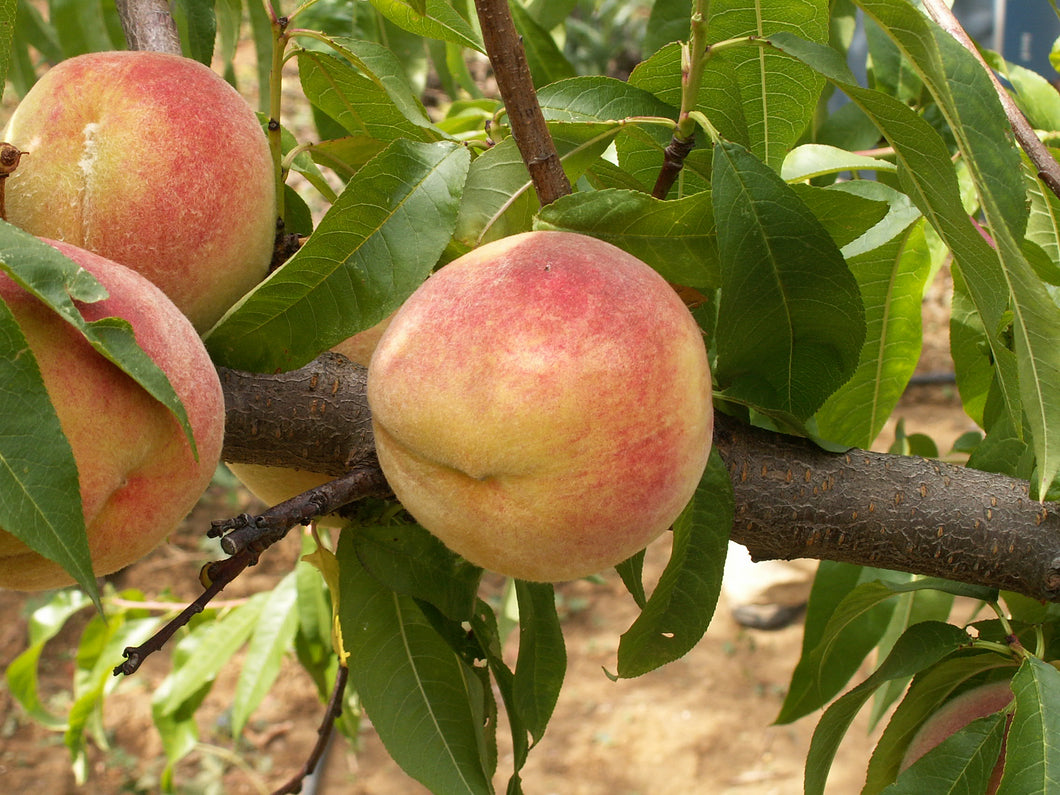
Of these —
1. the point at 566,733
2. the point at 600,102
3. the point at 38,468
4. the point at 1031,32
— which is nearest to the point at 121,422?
the point at 38,468

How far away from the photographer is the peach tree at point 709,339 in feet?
1.83

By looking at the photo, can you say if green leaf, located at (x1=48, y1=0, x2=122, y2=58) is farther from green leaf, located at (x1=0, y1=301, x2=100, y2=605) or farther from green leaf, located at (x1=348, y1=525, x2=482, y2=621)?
green leaf, located at (x1=0, y1=301, x2=100, y2=605)

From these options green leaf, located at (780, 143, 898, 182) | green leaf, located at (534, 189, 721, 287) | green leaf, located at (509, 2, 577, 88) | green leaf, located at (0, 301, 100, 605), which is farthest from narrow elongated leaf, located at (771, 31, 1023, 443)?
green leaf, located at (509, 2, 577, 88)

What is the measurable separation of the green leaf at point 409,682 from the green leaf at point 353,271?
23 centimetres

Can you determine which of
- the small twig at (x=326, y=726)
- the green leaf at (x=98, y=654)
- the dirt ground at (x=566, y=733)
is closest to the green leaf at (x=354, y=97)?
the small twig at (x=326, y=726)

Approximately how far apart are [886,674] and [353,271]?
1.76 feet

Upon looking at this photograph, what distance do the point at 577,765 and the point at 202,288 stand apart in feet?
9.31

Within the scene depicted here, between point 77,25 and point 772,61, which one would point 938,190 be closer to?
point 772,61

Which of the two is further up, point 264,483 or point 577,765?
point 264,483

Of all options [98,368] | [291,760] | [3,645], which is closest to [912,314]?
[98,368]

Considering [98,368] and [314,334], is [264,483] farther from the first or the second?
[98,368]

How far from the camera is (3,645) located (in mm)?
3244

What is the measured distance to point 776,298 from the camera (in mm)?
644

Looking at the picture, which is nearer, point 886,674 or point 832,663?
point 886,674
